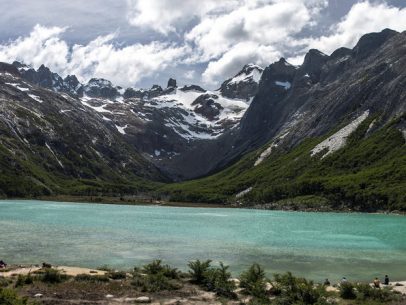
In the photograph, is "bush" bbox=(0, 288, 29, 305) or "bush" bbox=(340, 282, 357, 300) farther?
"bush" bbox=(340, 282, 357, 300)

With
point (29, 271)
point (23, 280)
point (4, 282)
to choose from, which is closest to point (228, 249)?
point (29, 271)

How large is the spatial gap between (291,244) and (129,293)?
5111 centimetres

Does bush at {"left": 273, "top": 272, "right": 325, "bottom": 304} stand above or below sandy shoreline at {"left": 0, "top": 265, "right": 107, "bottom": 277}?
above

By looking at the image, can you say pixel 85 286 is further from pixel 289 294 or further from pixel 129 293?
pixel 289 294

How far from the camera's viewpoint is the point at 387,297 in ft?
130

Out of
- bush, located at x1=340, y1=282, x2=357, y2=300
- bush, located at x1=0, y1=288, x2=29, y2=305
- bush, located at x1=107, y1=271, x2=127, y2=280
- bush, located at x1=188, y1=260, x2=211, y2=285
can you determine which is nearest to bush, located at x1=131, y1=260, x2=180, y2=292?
bush, located at x1=107, y1=271, x2=127, y2=280

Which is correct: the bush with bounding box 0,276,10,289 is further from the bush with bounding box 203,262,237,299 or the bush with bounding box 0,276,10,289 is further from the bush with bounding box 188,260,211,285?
the bush with bounding box 203,262,237,299

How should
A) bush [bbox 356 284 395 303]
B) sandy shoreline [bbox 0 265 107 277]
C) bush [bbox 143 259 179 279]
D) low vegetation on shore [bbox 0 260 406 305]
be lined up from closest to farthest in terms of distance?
low vegetation on shore [bbox 0 260 406 305] < bush [bbox 356 284 395 303] < sandy shoreline [bbox 0 265 107 277] < bush [bbox 143 259 179 279]

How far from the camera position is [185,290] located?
41938 millimetres

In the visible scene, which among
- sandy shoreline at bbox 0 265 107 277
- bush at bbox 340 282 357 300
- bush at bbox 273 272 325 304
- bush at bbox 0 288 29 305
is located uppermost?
bush at bbox 0 288 29 305

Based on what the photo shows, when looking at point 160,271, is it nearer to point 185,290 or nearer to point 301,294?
point 185,290

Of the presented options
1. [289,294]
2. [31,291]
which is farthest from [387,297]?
[31,291]

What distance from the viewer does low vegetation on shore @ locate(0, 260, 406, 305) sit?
36.3m

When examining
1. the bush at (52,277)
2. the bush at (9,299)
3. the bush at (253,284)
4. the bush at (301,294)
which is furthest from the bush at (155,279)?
the bush at (9,299)
